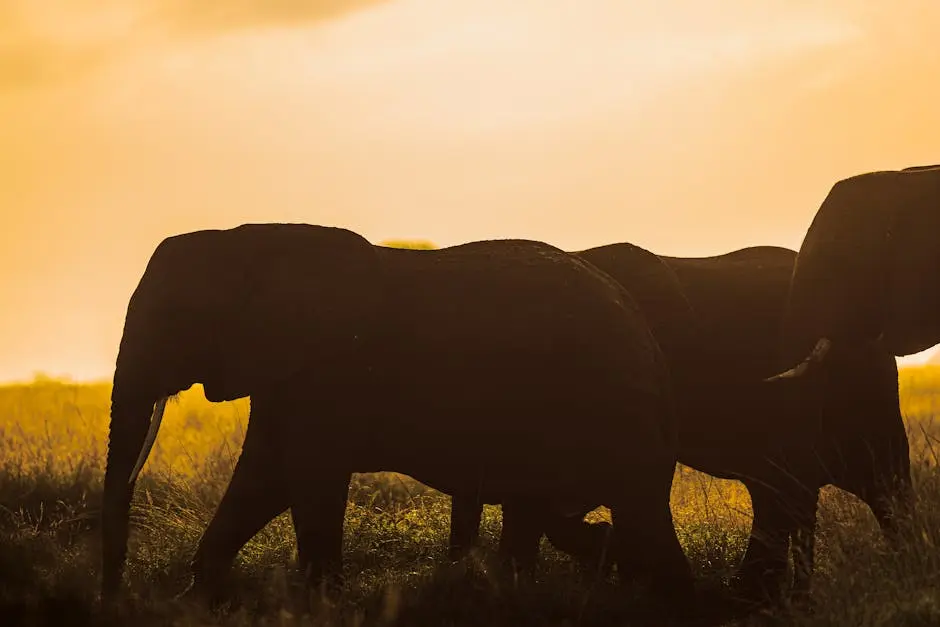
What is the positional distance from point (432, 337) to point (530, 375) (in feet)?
2.09

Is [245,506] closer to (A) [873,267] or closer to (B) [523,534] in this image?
(B) [523,534]

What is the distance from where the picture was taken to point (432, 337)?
8.60 m

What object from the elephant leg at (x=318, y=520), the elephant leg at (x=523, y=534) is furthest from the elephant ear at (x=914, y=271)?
the elephant leg at (x=318, y=520)

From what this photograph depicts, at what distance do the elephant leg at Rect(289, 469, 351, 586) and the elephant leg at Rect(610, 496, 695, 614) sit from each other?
171 cm

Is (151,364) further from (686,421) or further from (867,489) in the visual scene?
(867,489)

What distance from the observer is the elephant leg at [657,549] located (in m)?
8.59

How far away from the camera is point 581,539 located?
31.1 ft

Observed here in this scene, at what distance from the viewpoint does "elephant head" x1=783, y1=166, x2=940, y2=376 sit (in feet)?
27.5

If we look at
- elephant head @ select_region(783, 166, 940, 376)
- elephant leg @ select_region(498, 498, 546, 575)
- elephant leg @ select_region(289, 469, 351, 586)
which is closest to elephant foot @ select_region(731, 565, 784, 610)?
elephant leg @ select_region(498, 498, 546, 575)

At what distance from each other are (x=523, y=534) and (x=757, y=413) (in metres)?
1.95

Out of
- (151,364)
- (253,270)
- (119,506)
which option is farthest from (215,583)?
(253,270)

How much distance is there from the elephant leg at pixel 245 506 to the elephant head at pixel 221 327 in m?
0.34

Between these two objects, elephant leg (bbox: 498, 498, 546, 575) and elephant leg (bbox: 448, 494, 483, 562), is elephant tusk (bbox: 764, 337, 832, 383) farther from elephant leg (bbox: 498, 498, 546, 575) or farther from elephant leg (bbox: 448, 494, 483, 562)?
elephant leg (bbox: 448, 494, 483, 562)

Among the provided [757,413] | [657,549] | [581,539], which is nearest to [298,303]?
[581,539]
